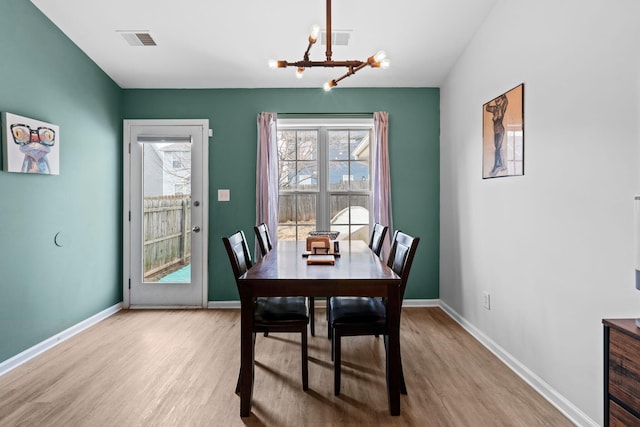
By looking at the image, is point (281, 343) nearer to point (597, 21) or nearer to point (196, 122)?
point (196, 122)

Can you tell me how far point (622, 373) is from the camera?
4.20 ft

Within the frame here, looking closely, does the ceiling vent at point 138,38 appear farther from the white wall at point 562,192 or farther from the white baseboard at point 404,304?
the white wall at point 562,192

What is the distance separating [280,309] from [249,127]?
2470 millimetres

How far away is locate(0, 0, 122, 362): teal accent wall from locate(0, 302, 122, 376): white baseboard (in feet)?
0.16

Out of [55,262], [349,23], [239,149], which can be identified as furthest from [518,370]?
[55,262]

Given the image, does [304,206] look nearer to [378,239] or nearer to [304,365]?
[378,239]

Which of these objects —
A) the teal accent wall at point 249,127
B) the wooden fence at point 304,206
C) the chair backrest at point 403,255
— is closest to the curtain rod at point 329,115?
the teal accent wall at point 249,127

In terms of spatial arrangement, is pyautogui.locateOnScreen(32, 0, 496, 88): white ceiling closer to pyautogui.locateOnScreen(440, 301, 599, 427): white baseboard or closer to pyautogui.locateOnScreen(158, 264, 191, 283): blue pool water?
pyautogui.locateOnScreen(158, 264, 191, 283): blue pool water

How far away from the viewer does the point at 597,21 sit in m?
1.87

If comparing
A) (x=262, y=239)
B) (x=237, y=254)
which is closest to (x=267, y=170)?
(x=262, y=239)

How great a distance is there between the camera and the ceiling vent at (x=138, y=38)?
3.30 metres

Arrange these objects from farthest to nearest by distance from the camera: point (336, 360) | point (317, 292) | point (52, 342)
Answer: point (52, 342) → point (336, 360) → point (317, 292)

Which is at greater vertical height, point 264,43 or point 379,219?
point 264,43

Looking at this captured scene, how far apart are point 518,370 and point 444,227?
5.92ft
